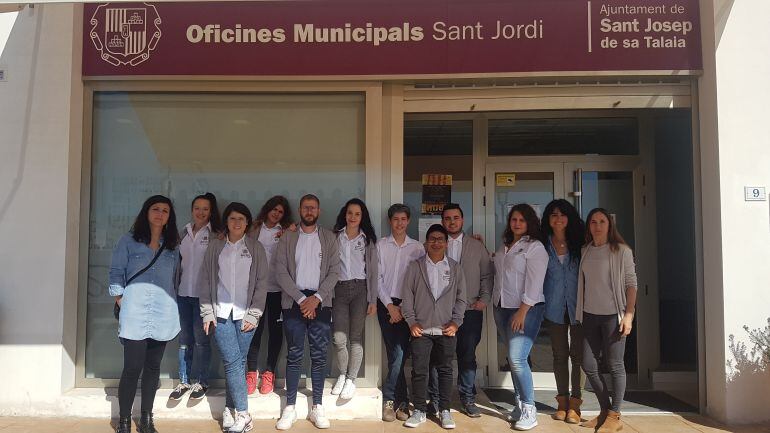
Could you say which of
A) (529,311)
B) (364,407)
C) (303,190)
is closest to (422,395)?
(364,407)

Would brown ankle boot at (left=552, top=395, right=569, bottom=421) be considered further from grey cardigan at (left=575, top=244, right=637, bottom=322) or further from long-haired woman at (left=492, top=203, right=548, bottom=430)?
grey cardigan at (left=575, top=244, right=637, bottom=322)

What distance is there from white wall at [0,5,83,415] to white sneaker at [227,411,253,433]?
1749mm

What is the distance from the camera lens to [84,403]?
4.82 metres

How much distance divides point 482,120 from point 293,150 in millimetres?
2179

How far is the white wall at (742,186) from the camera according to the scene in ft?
15.1

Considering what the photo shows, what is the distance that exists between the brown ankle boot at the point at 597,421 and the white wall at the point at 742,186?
3.53 feet

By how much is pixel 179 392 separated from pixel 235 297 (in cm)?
115

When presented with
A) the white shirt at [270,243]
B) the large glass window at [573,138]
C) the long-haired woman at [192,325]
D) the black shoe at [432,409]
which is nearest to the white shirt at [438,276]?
the black shoe at [432,409]

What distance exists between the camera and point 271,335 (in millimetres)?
4953

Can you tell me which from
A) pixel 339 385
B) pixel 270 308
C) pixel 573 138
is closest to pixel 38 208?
pixel 270 308

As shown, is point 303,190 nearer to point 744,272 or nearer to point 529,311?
point 529,311

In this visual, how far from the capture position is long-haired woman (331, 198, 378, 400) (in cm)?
466

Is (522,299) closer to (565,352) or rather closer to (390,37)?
(565,352)

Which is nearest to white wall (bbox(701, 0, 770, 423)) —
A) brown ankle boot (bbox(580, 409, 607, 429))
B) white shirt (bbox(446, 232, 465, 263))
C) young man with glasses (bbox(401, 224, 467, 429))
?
brown ankle boot (bbox(580, 409, 607, 429))
